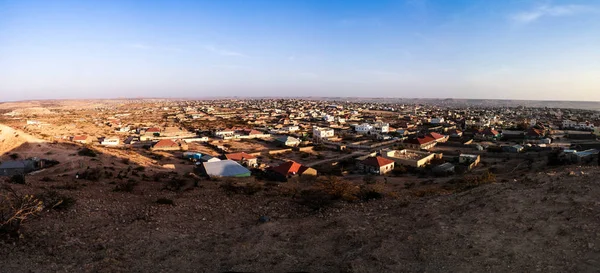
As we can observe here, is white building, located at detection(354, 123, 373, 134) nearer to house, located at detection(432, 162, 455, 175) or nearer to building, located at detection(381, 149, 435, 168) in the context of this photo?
building, located at detection(381, 149, 435, 168)

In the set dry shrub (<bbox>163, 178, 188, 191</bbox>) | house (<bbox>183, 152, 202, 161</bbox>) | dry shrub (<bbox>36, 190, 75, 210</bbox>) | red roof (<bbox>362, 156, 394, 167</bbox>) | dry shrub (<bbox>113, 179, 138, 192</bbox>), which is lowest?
house (<bbox>183, 152, 202, 161</bbox>)

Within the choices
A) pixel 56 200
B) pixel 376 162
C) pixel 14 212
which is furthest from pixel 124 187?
pixel 376 162

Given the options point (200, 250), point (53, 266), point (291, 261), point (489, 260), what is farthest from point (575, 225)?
point (53, 266)

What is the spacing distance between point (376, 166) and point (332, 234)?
18086 mm

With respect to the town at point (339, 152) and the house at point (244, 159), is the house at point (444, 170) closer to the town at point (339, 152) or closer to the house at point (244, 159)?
the town at point (339, 152)

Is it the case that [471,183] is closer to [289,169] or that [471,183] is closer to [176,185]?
[289,169]

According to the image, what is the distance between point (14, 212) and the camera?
9250 mm

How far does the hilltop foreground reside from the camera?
7467 millimetres

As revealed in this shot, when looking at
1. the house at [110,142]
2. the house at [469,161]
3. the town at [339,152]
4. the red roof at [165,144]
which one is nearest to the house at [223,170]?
the town at [339,152]

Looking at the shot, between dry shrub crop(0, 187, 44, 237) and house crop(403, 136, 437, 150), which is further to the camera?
house crop(403, 136, 437, 150)

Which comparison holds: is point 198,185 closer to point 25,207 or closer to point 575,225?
point 25,207

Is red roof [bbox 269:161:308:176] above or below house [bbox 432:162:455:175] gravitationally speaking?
above

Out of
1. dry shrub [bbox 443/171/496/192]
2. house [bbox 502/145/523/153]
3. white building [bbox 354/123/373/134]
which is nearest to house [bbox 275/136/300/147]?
white building [bbox 354/123/373/134]

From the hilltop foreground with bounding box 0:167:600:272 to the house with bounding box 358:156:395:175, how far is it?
46.7 feet
